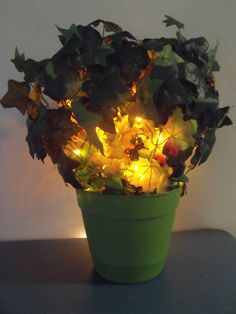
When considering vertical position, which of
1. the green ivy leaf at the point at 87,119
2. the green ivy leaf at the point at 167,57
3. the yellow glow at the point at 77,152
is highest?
the green ivy leaf at the point at 167,57

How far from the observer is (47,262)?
827 millimetres

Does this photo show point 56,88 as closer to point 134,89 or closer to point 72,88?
point 72,88

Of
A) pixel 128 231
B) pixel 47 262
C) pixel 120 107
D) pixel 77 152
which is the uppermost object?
pixel 120 107

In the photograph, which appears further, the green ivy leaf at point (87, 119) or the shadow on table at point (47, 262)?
the shadow on table at point (47, 262)

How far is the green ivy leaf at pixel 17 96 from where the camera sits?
0.64m

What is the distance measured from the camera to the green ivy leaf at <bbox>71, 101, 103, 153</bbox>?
57 centimetres

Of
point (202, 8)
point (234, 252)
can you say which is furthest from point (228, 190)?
point (202, 8)

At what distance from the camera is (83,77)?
606mm

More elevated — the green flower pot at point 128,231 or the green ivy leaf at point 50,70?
the green ivy leaf at point 50,70

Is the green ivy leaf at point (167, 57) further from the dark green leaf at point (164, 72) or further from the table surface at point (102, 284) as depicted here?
the table surface at point (102, 284)

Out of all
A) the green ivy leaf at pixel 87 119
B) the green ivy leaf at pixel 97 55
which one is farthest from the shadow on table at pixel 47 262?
the green ivy leaf at pixel 97 55

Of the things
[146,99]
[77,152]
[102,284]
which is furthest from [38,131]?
[102,284]

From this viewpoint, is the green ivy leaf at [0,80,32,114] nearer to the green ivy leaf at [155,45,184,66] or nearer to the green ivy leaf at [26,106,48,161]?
the green ivy leaf at [26,106,48,161]

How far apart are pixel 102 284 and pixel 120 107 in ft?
1.25
